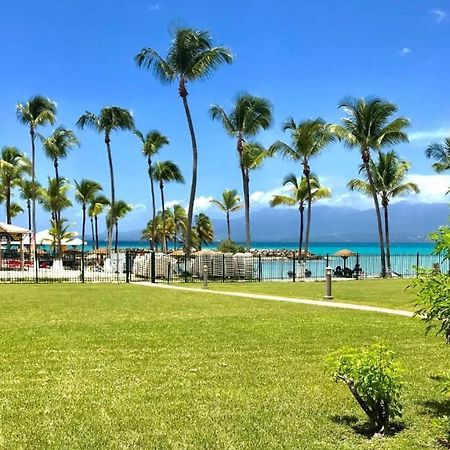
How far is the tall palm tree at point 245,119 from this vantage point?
41.0 metres

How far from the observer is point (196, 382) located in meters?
7.30

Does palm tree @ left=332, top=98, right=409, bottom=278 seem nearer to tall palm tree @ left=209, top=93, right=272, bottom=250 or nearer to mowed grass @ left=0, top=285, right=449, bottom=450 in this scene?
tall palm tree @ left=209, top=93, right=272, bottom=250

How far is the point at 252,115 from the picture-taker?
134 ft

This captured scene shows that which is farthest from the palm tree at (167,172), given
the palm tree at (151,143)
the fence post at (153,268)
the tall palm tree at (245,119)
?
the fence post at (153,268)

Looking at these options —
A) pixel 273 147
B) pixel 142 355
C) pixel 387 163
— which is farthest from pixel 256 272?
pixel 142 355

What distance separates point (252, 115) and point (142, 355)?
110 ft

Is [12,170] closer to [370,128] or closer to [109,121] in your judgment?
[109,121]

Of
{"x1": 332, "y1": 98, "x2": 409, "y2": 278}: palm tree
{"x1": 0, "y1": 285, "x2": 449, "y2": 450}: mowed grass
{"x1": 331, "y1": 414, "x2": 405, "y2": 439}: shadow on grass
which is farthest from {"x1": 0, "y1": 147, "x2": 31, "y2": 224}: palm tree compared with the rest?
{"x1": 331, "y1": 414, "x2": 405, "y2": 439}: shadow on grass

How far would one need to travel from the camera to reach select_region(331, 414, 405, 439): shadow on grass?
5.46m

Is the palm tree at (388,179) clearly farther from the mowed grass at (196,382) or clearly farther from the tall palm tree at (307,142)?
the mowed grass at (196,382)

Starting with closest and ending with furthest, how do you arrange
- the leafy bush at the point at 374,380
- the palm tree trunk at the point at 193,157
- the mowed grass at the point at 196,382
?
the leafy bush at the point at 374,380
the mowed grass at the point at 196,382
the palm tree trunk at the point at 193,157

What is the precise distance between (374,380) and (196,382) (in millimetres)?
2705

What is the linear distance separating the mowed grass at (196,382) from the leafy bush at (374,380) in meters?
0.25

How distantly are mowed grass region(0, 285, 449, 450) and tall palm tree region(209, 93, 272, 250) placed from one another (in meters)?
29.0
